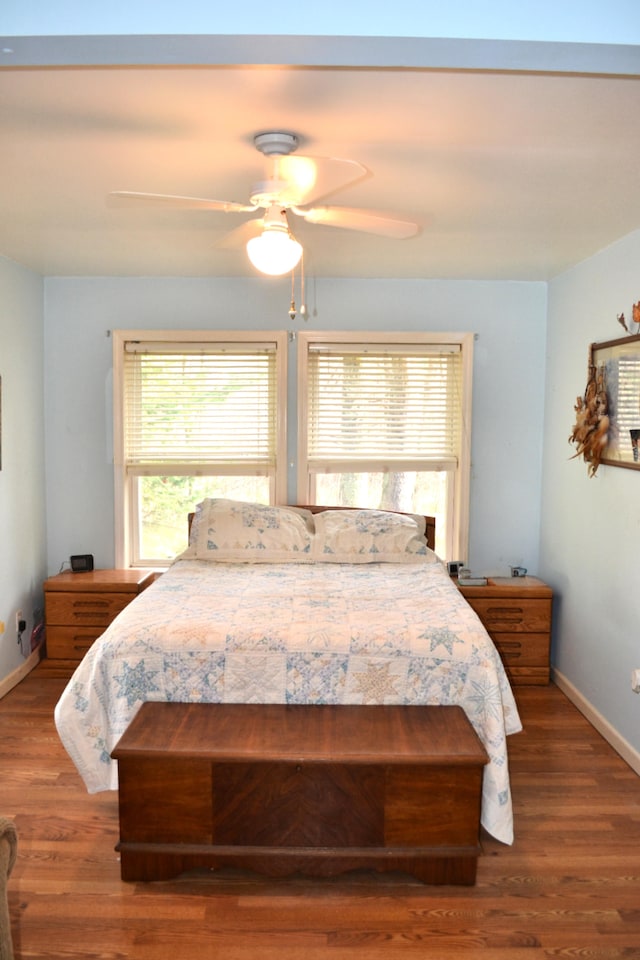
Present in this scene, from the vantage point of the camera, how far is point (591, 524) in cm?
374

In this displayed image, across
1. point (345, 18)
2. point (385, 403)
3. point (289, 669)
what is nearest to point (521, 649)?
point (385, 403)

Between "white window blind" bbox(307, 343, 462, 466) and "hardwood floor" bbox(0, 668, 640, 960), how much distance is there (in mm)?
2191

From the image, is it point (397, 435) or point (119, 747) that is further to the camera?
point (397, 435)

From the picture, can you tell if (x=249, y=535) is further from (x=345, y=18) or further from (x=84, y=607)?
(x=345, y=18)

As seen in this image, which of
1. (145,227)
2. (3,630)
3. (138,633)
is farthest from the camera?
(3,630)

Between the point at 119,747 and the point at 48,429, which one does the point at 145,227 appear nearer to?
the point at 48,429

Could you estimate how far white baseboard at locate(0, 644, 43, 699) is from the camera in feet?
12.8

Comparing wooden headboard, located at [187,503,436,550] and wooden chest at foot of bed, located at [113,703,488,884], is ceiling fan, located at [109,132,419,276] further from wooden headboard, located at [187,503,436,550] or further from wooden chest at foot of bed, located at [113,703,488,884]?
wooden headboard, located at [187,503,436,550]

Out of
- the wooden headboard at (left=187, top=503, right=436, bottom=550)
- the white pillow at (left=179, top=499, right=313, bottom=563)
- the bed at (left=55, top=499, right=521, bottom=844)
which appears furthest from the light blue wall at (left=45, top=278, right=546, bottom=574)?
the bed at (left=55, top=499, right=521, bottom=844)

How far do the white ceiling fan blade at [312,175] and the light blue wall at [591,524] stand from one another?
1.71 m

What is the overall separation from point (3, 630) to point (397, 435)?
247 centimetres

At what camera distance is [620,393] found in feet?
11.2

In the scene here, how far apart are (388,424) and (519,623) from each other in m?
1.39

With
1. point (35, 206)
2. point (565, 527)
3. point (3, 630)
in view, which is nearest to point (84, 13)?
point (35, 206)
